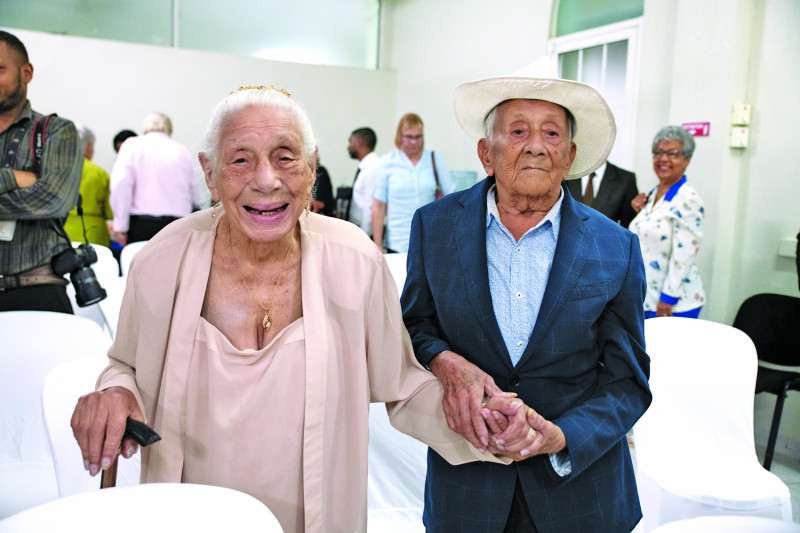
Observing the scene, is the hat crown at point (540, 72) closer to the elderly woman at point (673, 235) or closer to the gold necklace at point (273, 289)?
the gold necklace at point (273, 289)

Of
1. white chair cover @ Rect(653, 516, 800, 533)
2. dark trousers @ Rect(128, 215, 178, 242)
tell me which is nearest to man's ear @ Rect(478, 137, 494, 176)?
white chair cover @ Rect(653, 516, 800, 533)

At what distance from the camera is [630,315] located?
1566mm

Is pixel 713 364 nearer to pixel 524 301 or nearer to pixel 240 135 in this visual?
pixel 524 301

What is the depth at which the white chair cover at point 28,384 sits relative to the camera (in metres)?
2.36

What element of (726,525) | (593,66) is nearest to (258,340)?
(726,525)

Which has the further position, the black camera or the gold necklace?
the black camera

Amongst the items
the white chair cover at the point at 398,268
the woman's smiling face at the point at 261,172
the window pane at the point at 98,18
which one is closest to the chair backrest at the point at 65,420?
the woman's smiling face at the point at 261,172

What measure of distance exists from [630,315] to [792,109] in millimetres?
3428

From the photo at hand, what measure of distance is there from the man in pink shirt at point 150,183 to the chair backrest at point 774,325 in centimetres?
402

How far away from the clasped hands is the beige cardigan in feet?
0.25

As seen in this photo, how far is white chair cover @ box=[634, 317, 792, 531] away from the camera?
2.59 meters

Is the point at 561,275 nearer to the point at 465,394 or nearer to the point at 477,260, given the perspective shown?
the point at 477,260

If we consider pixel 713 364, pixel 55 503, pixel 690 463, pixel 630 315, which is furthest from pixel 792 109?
pixel 55 503

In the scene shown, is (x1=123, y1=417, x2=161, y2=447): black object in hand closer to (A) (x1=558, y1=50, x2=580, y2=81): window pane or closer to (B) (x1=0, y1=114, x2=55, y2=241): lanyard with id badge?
(B) (x1=0, y1=114, x2=55, y2=241): lanyard with id badge
